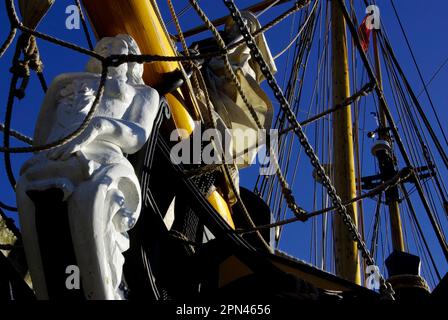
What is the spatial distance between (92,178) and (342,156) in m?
4.06

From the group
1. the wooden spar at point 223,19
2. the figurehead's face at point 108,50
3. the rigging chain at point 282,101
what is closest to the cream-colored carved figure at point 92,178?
the figurehead's face at point 108,50

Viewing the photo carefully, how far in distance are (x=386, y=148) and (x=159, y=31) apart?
8.61 m

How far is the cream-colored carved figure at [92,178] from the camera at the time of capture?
103 inches

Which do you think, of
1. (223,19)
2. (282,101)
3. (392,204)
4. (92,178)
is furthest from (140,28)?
(392,204)

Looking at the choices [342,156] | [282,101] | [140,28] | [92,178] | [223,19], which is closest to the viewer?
[92,178]

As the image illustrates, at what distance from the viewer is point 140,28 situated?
13.2ft

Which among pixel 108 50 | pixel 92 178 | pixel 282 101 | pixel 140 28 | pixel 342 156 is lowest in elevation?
pixel 92 178

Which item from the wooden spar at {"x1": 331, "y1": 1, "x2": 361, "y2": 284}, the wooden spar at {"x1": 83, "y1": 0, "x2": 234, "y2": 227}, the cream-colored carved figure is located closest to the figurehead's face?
the cream-colored carved figure

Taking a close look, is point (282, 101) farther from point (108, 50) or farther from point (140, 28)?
point (140, 28)

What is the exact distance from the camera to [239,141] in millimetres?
4633

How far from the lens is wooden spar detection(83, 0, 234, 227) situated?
13.1 ft

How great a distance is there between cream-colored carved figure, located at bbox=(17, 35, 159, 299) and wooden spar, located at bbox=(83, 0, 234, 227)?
2.90ft

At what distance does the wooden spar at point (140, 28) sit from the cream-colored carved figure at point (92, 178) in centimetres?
88
